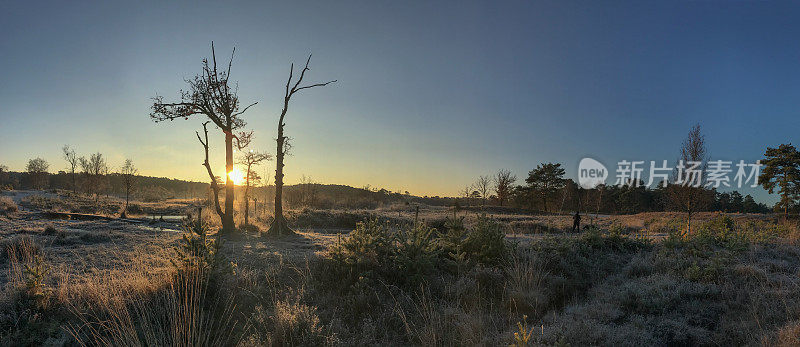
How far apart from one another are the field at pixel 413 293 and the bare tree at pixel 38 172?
68.0 m

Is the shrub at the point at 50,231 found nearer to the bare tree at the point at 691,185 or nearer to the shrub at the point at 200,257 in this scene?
the shrub at the point at 200,257

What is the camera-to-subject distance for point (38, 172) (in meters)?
59.0

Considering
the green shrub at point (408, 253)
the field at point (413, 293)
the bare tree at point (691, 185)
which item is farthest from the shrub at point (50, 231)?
the bare tree at point (691, 185)

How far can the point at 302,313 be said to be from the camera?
6.01 meters

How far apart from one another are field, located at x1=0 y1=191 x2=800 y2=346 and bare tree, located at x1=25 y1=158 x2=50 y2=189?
68023 mm

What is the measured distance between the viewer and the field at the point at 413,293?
→ 557 cm

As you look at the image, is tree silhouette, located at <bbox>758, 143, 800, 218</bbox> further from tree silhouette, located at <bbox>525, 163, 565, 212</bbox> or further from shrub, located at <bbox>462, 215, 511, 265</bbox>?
shrub, located at <bbox>462, 215, 511, 265</bbox>

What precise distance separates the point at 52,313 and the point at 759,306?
40.7 ft

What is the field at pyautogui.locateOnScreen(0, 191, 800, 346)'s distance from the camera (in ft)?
18.3

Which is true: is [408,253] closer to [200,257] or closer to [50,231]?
[200,257]

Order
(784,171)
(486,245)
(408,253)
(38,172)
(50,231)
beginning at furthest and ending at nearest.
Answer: (38,172), (784,171), (50,231), (486,245), (408,253)

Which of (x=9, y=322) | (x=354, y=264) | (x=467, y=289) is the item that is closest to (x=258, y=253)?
(x=354, y=264)

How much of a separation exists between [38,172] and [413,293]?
7989cm

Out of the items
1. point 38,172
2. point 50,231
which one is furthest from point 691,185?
point 38,172
